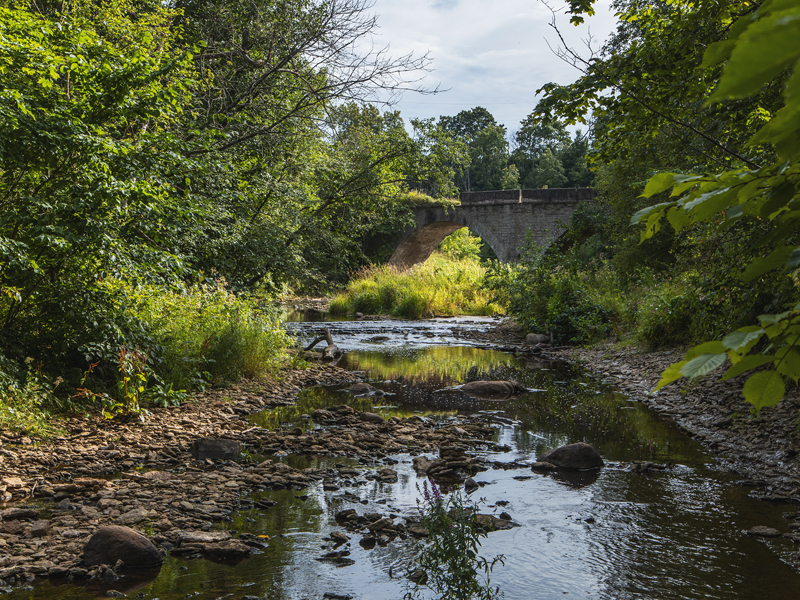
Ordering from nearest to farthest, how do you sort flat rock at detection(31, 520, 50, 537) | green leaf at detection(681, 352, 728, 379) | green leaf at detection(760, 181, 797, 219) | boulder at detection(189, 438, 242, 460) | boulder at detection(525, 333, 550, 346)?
green leaf at detection(681, 352, 728, 379) < green leaf at detection(760, 181, 797, 219) < flat rock at detection(31, 520, 50, 537) < boulder at detection(189, 438, 242, 460) < boulder at detection(525, 333, 550, 346)

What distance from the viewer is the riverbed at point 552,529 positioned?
3.21 m

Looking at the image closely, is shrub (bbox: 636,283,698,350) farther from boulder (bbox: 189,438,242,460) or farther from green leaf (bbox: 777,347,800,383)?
green leaf (bbox: 777,347,800,383)

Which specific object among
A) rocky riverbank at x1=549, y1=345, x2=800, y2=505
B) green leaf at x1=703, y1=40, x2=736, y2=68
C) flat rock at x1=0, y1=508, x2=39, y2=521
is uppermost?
green leaf at x1=703, y1=40, x2=736, y2=68

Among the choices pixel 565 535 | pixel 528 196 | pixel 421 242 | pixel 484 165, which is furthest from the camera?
pixel 484 165

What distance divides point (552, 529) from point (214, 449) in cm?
305

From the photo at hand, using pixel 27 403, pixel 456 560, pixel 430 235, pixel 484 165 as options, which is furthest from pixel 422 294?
pixel 484 165

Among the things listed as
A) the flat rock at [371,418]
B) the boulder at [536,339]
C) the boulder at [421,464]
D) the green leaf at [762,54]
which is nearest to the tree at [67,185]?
the flat rock at [371,418]

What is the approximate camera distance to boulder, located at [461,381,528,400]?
28.1 ft

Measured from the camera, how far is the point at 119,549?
339 cm

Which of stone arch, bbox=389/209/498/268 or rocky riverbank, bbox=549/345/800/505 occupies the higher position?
stone arch, bbox=389/209/498/268

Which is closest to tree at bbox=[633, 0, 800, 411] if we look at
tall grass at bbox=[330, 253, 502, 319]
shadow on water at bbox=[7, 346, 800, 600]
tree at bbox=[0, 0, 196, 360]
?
shadow on water at bbox=[7, 346, 800, 600]

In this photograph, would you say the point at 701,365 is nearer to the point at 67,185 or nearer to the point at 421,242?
the point at 67,185

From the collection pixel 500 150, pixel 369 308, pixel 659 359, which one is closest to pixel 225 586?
pixel 659 359

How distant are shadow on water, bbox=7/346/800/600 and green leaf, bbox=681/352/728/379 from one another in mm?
2661
